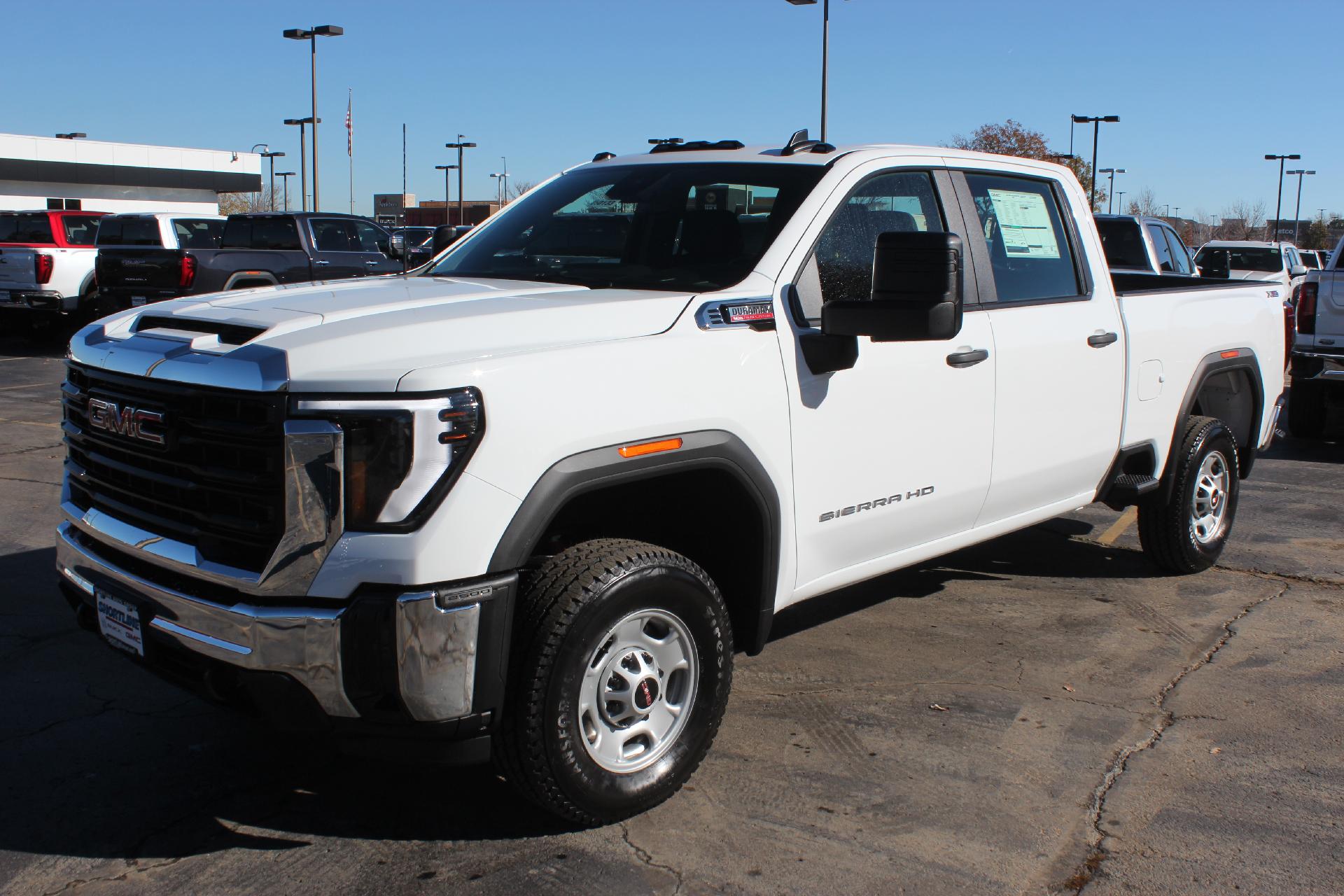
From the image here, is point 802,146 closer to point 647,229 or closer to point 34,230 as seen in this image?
point 647,229

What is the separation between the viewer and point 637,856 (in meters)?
3.38

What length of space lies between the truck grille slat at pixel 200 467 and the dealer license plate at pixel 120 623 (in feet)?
0.73

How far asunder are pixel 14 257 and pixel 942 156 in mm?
15855

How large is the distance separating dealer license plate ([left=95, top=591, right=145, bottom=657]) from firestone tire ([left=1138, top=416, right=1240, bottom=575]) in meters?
4.57

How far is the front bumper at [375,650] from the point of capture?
2.94 metres

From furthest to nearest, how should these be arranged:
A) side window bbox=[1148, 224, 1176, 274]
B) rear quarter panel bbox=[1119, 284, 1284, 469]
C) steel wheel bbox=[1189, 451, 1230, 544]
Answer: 1. side window bbox=[1148, 224, 1176, 274]
2. steel wheel bbox=[1189, 451, 1230, 544]
3. rear quarter panel bbox=[1119, 284, 1284, 469]

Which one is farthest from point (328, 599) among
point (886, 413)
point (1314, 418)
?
point (1314, 418)

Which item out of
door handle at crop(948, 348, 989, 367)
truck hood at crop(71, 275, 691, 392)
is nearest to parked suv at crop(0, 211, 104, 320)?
truck hood at crop(71, 275, 691, 392)

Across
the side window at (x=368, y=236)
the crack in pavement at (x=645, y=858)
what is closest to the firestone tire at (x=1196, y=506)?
the crack in pavement at (x=645, y=858)

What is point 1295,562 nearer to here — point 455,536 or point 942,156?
point 942,156

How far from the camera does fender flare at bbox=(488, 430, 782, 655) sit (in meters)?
3.10

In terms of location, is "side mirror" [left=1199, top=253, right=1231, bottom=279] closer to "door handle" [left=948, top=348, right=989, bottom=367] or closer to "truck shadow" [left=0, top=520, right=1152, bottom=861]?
"door handle" [left=948, top=348, right=989, bottom=367]

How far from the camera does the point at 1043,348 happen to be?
16.0 feet

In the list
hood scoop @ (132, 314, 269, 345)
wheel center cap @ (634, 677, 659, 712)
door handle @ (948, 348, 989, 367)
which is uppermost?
hood scoop @ (132, 314, 269, 345)
